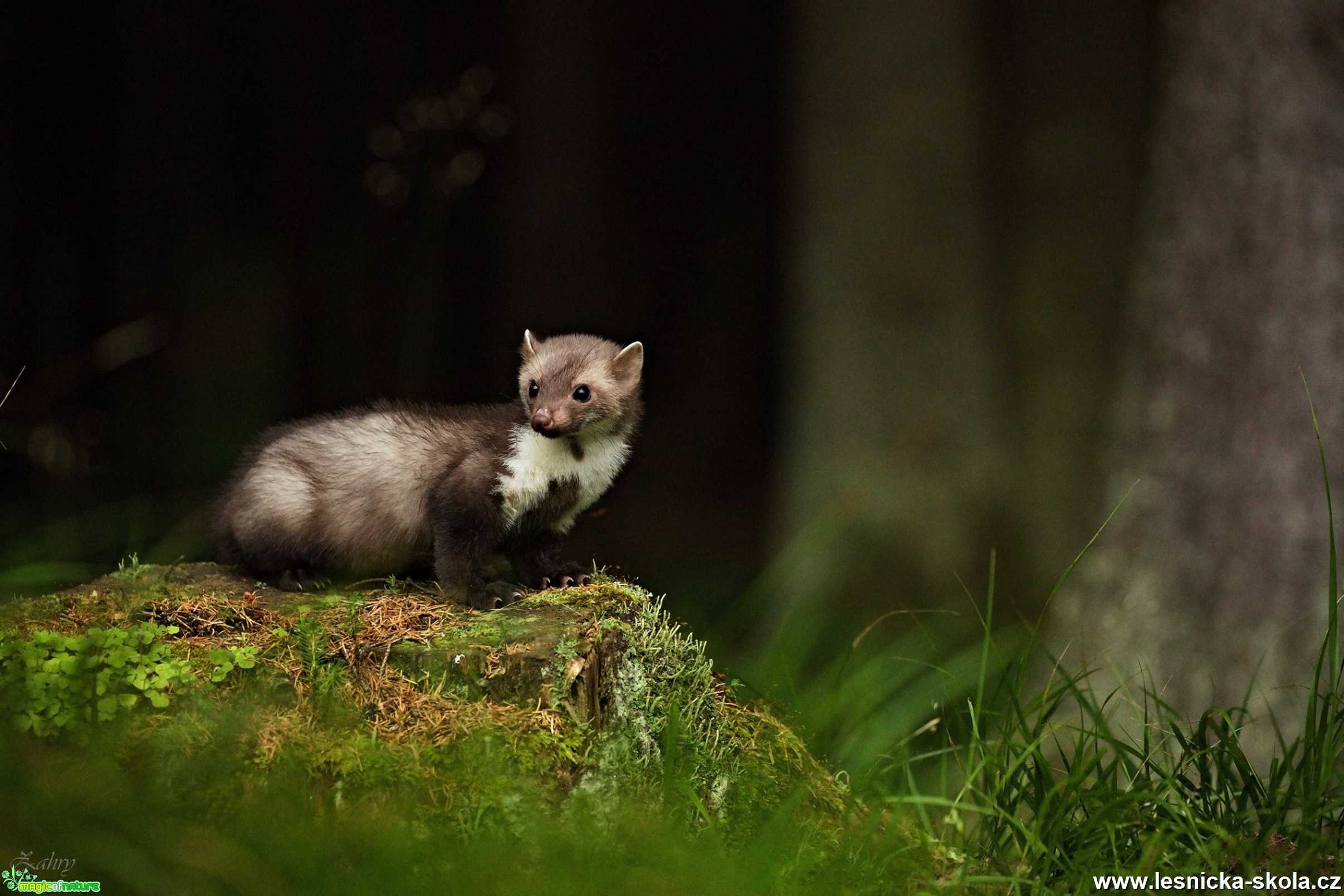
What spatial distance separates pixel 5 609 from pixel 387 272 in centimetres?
452

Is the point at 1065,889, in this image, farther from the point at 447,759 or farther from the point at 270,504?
the point at 270,504

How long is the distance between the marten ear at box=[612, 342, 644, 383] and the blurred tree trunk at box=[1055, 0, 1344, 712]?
9.58 feet

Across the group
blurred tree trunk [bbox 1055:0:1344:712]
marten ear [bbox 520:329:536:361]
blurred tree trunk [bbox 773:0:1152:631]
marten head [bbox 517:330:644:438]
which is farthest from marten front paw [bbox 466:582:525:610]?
blurred tree trunk [bbox 1055:0:1344:712]

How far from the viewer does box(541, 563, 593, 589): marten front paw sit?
438cm

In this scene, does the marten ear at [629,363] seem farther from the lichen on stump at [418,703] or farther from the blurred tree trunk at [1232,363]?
the blurred tree trunk at [1232,363]

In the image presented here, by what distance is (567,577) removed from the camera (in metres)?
4.43

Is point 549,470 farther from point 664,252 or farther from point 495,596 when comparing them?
point 664,252

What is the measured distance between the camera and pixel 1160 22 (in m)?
6.11

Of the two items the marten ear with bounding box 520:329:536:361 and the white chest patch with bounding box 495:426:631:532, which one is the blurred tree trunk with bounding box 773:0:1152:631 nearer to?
the white chest patch with bounding box 495:426:631:532

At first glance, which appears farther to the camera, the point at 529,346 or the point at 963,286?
the point at 963,286

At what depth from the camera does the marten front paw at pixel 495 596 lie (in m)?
4.02

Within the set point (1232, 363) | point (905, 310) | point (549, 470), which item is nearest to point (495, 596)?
point (549, 470)

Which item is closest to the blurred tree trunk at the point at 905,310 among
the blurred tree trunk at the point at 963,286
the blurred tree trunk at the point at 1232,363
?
the blurred tree trunk at the point at 963,286

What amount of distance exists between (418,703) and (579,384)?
1.30m
